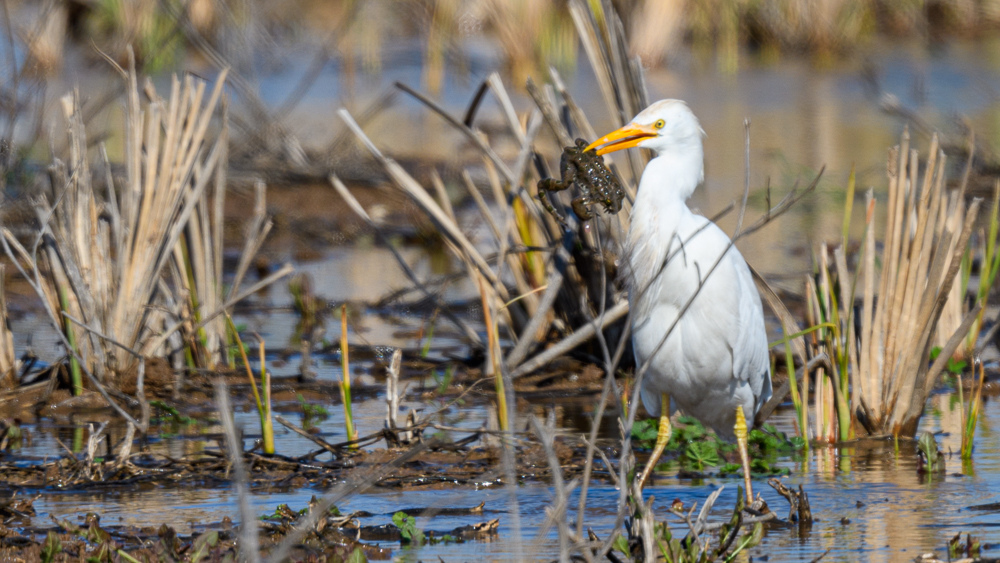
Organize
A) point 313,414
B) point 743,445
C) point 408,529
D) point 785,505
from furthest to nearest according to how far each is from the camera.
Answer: point 313,414 → point 743,445 → point 785,505 → point 408,529

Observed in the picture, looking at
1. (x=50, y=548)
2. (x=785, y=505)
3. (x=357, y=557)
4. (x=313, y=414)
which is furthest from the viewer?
(x=313, y=414)

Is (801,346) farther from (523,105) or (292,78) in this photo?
(292,78)

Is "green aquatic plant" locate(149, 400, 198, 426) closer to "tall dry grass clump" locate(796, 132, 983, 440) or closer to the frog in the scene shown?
the frog

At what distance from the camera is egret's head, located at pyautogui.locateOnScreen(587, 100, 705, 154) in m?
4.28

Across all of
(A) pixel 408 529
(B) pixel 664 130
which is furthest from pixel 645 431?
(A) pixel 408 529

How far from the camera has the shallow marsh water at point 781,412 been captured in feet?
11.9

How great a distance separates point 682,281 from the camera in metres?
4.27

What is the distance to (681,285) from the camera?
169 inches

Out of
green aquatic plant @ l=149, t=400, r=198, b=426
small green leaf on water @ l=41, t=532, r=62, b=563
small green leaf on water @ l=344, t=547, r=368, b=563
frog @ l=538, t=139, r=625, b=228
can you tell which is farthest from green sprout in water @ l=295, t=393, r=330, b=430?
small green leaf on water @ l=344, t=547, r=368, b=563

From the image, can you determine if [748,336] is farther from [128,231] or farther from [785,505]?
[128,231]

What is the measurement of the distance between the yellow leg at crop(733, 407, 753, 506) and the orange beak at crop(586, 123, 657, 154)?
101cm

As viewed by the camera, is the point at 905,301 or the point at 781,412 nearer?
the point at 905,301

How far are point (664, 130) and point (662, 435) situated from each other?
3.47 feet

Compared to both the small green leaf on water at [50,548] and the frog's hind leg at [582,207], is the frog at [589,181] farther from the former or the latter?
the small green leaf on water at [50,548]
